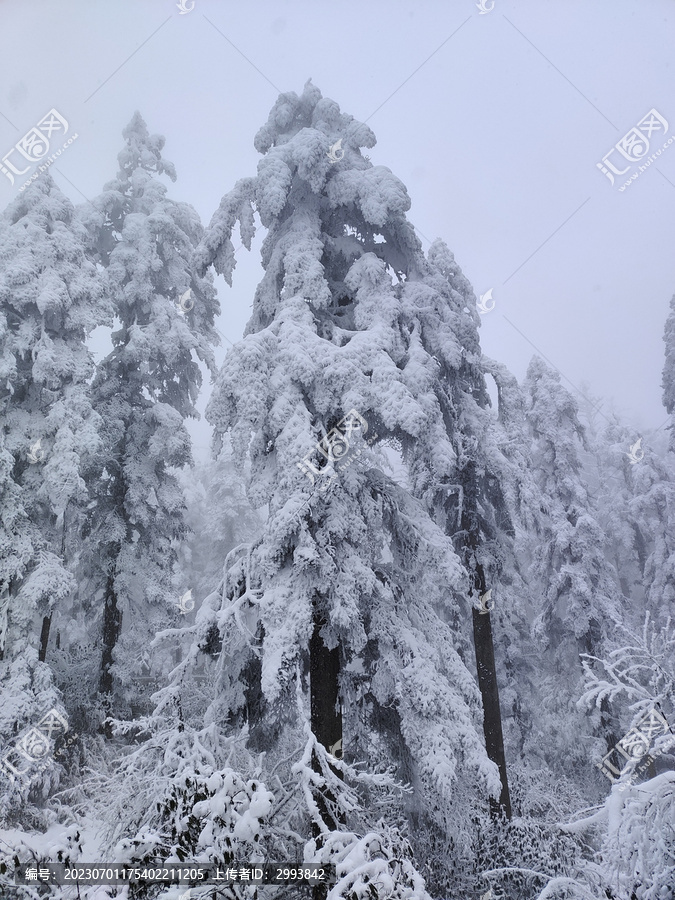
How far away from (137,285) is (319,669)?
10.4m

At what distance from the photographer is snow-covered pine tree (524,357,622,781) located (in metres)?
16.7

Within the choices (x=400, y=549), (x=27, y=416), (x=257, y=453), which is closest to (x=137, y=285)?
(x=27, y=416)

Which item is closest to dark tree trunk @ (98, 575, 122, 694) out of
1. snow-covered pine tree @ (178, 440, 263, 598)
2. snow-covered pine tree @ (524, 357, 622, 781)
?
snow-covered pine tree @ (524, 357, 622, 781)

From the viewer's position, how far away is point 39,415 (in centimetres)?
1178

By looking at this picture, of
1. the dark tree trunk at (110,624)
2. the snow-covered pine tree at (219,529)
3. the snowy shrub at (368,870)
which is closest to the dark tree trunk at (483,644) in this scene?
the snowy shrub at (368,870)

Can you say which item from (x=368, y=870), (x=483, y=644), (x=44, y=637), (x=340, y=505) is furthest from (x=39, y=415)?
(x=368, y=870)

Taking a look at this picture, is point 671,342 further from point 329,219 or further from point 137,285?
point 137,285

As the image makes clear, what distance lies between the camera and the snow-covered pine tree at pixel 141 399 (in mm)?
13336

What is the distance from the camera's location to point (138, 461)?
13.9 metres

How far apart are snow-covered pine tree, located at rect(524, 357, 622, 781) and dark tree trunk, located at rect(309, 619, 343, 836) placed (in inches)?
420

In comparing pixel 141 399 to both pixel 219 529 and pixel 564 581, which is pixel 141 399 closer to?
pixel 564 581

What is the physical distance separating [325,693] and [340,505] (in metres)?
2.51

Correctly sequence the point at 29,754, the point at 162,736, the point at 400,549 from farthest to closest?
the point at 29,754 < the point at 400,549 < the point at 162,736

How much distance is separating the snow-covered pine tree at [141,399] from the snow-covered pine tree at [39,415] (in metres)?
1.14
